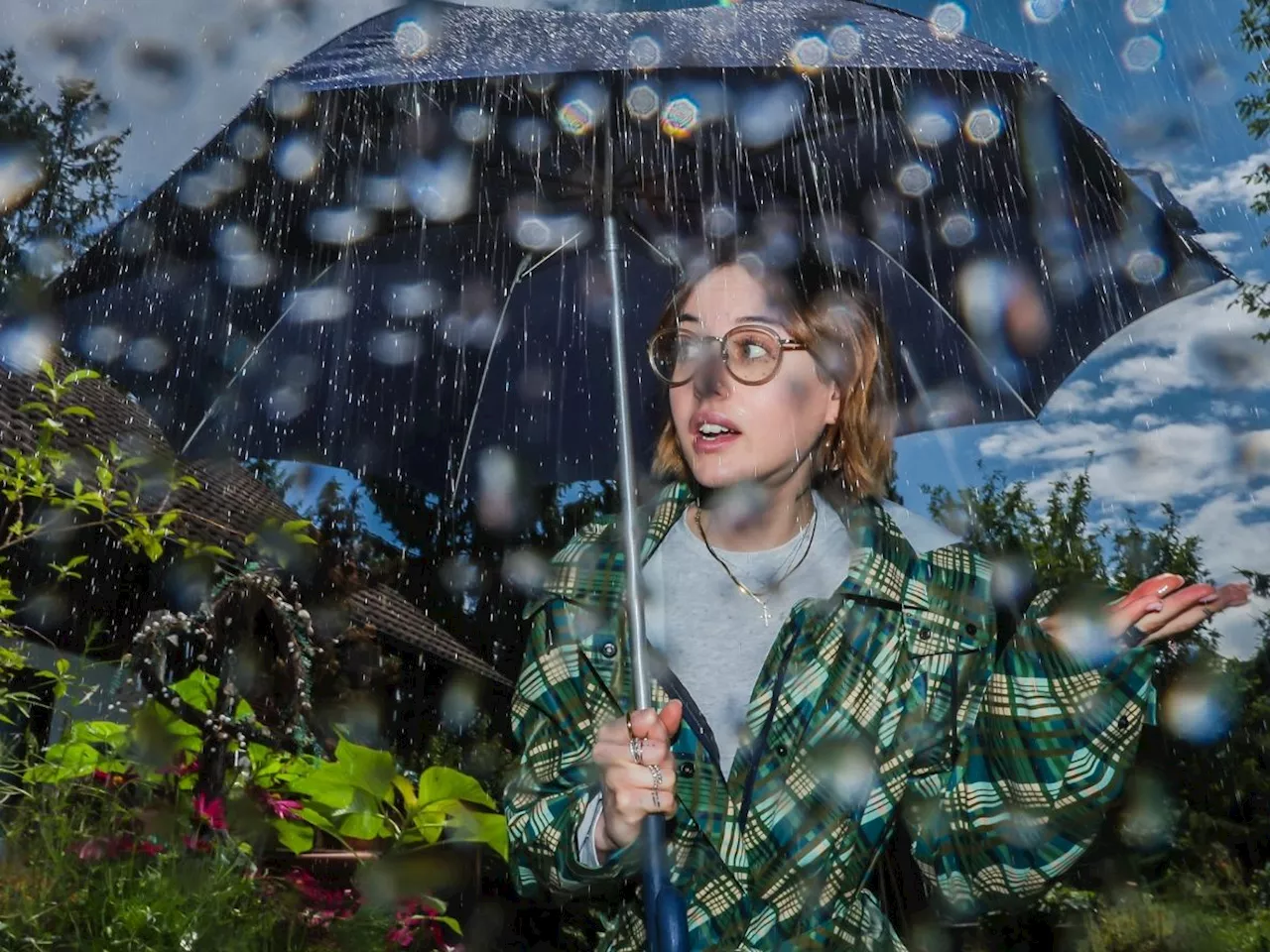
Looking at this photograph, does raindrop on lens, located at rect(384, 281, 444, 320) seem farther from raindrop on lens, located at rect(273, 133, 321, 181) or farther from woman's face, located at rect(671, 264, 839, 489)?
woman's face, located at rect(671, 264, 839, 489)

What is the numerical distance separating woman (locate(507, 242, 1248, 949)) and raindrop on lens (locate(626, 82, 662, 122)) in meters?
0.35

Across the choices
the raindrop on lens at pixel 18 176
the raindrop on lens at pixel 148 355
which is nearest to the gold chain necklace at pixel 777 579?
the raindrop on lens at pixel 148 355

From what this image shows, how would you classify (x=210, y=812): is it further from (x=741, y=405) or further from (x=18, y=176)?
(x=18, y=176)

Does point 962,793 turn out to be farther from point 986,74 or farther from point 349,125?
point 349,125

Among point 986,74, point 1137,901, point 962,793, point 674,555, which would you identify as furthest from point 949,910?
point 1137,901

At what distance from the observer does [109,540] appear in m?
7.21

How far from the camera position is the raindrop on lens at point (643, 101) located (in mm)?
1941

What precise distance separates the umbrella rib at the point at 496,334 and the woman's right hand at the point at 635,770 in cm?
139

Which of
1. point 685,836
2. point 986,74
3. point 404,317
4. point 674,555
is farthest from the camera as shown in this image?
point 404,317

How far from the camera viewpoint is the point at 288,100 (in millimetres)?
1862

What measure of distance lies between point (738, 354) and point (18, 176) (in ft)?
35.5

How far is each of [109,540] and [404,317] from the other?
5211 millimetres

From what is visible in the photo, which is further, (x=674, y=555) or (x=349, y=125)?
(x=674, y=555)

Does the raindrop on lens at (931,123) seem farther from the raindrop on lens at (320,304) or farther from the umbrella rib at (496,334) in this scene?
the raindrop on lens at (320,304)
